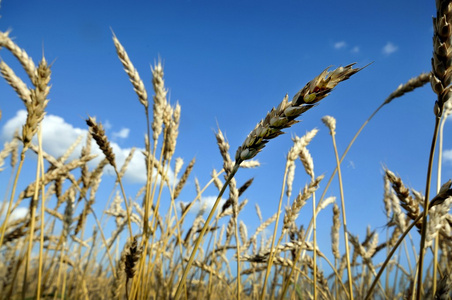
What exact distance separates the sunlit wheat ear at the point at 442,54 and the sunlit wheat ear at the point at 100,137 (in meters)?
1.39

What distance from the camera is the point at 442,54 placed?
33.5 inches

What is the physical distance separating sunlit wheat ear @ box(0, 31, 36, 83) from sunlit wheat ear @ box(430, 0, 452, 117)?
173cm

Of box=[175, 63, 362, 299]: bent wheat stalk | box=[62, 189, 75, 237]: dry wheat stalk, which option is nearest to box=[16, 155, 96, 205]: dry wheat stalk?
box=[62, 189, 75, 237]: dry wheat stalk

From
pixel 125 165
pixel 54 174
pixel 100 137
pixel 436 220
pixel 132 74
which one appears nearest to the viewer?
pixel 436 220

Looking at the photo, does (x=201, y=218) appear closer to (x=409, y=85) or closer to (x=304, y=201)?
(x=304, y=201)

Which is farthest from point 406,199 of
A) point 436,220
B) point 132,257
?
point 132,257

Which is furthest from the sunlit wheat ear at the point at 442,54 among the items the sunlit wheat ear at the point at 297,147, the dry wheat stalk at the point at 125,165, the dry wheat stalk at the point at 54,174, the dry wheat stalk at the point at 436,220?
the dry wheat stalk at the point at 125,165

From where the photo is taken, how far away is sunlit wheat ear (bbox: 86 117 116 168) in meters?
1.58

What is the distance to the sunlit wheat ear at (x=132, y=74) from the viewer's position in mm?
1794

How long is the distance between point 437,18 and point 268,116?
1.80 ft

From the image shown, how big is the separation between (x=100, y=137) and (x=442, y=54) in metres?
1.42

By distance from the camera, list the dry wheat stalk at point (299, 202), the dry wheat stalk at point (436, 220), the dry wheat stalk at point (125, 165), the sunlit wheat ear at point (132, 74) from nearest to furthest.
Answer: the dry wheat stalk at point (436, 220) < the dry wheat stalk at point (299, 202) < the sunlit wheat ear at point (132, 74) < the dry wheat stalk at point (125, 165)

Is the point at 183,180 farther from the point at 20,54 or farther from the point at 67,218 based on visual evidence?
the point at 20,54

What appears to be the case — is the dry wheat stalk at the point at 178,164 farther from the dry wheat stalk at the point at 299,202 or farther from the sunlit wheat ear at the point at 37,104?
the sunlit wheat ear at the point at 37,104
